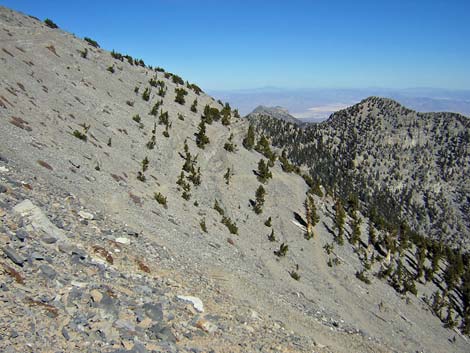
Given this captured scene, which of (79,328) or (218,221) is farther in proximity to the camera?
(218,221)

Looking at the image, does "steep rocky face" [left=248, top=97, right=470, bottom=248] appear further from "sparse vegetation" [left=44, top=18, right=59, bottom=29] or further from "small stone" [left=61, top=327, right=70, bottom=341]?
"small stone" [left=61, top=327, right=70, bottom=341]

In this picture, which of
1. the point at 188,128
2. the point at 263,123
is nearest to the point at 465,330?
the point at 188,128

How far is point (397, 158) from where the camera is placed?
161m

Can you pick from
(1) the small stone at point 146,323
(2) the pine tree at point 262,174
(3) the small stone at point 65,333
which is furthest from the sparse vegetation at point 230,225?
(3) the small stone at point 65,333

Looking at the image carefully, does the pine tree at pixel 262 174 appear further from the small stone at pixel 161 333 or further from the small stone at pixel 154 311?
the small stone at pixel 161 333

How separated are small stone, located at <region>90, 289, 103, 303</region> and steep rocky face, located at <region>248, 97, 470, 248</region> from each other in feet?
358

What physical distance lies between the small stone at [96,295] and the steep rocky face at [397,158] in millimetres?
109215

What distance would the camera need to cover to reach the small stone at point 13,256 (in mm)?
9477

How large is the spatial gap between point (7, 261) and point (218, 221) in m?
21.1

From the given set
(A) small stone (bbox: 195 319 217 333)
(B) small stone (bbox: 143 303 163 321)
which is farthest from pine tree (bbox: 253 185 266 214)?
(B) small stone (bbox: 143 303 163 321)

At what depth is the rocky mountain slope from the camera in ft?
31.9

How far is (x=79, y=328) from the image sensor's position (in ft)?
27.1

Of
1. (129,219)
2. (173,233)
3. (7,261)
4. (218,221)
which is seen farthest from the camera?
(218,221)

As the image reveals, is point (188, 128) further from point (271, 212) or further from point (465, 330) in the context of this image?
point (465, 330)
